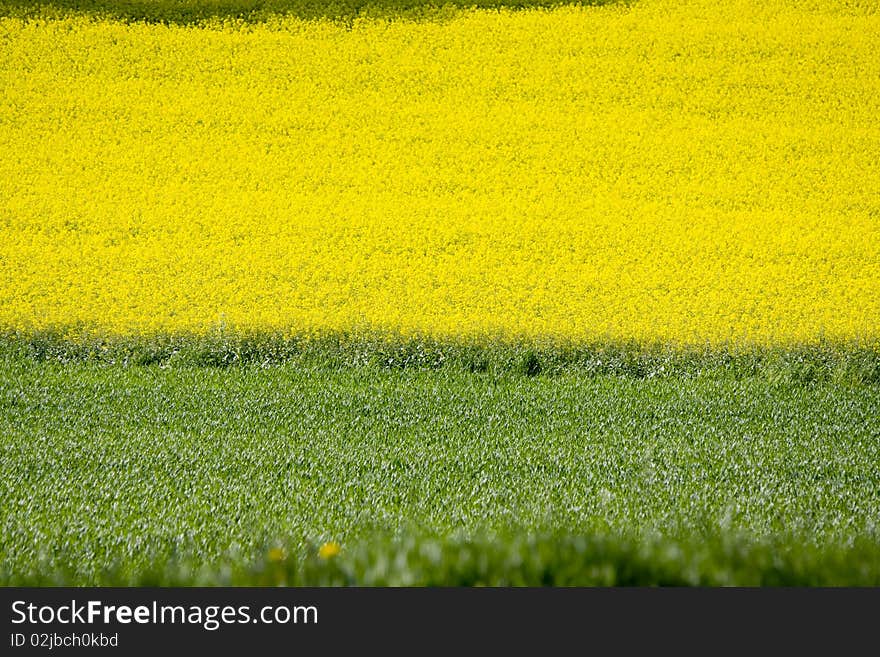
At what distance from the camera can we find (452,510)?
5.98 m

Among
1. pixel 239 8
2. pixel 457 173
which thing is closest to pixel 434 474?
pixel 457 173

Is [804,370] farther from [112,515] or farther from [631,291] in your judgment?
[112,515]

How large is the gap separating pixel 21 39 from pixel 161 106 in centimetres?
427

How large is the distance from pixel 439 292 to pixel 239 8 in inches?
443

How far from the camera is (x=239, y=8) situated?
2211 centimetres

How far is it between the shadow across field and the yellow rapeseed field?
0.31m

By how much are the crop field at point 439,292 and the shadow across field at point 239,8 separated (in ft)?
0.30

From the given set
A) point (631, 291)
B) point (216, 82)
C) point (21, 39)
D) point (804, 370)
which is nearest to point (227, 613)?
point (804, 370)

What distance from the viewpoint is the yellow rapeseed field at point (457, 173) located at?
1410cm

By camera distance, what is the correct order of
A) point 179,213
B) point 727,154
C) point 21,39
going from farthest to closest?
point 21,39, point 727,154, point 179,213

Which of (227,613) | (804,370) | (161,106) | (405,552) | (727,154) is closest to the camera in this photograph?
(227,613)

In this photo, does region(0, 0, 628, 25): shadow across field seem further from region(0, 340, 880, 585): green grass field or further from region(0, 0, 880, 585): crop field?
region(0, 340, 880, 585): green grass field

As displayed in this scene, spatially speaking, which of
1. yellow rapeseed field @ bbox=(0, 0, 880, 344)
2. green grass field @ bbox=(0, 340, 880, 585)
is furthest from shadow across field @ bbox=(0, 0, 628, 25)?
green grass field @ bbox=(0, 340, 880, 585)

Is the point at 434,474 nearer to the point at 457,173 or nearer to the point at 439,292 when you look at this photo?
the point at 439,292
